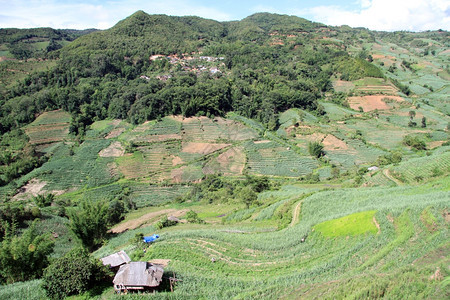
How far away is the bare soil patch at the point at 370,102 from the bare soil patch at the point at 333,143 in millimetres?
23364

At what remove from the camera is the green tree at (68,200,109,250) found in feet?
77.3

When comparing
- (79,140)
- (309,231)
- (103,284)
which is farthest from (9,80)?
(309,231)

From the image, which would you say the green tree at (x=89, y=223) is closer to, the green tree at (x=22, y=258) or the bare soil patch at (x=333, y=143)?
the green tree at (x=22, y=258)

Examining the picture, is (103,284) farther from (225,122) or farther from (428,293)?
(225,122)

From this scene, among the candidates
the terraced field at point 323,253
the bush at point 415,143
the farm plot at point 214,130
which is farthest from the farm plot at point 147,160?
the bush at point 415,143

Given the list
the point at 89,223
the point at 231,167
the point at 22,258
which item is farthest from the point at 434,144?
the point at 22,258

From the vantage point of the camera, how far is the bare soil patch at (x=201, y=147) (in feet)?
180

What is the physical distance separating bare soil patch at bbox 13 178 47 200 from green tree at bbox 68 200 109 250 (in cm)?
2418

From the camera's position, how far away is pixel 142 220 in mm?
33375

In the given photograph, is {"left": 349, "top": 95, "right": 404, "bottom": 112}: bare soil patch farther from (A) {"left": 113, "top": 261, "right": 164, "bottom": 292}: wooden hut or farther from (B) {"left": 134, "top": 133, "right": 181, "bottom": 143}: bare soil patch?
(A) {"left": 113, "top": 261, "right": 164, "bottom": 292}: wooden hut

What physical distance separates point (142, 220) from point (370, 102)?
69998 millimetres

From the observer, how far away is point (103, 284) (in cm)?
1653

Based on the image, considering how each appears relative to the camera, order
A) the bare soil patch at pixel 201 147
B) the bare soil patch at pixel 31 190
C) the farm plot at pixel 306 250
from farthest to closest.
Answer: the bare soil patch at pixel 201 147 < the bare soil patch at pixel 31 190 < the farm plot at pixel 306 250

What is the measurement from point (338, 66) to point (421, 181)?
7431 cm
